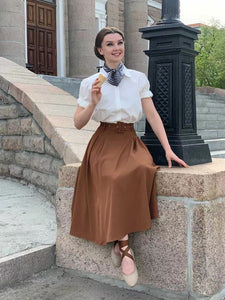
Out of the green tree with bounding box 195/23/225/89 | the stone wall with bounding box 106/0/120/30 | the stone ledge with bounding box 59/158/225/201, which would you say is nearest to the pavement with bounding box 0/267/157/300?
the stone ledge with bounding box 59/158/225/201

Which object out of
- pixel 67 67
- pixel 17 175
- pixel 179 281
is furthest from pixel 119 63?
pixel 67 67

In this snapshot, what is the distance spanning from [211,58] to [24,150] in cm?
2260

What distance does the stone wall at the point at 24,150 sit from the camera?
532 cm

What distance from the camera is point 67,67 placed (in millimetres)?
16234

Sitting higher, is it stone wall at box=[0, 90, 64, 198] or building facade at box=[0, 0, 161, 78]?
building facade at box=[0, 0, 161, 78]

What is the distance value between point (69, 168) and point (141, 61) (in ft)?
45.4

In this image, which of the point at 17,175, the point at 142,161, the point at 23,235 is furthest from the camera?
the point at 17,175

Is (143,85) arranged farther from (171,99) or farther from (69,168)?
(69,168)

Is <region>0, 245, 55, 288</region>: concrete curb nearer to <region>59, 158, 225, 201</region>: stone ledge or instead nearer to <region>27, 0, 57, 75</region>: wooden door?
<region>59, 158, 225, 201</region>: stone ledge

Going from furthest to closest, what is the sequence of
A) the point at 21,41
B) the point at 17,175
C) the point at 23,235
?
1. the point at 21,41
2. the point at 17,175
3. the point at 23,235

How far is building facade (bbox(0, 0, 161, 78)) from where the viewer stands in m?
13.6

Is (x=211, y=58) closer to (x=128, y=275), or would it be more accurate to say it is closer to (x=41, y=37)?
(x=41, y=37)

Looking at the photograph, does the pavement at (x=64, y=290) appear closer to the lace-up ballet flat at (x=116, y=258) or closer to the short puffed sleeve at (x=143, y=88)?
the lace-up ballet flat at (x=116, y=258)

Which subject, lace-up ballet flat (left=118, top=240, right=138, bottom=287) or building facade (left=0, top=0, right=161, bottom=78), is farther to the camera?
building facade (left=0, top=0, right=161, bottom=78)
